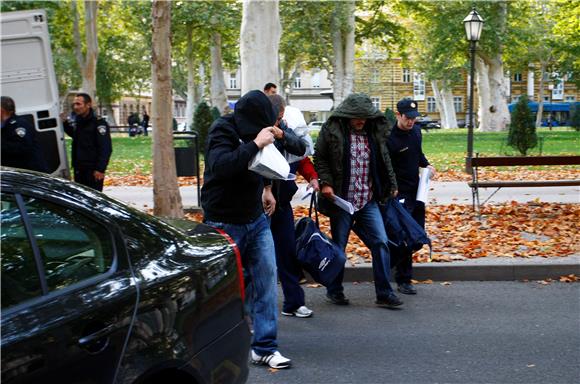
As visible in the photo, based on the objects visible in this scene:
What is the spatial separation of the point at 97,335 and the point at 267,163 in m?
2.20

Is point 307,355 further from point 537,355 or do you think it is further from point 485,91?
point 485,91

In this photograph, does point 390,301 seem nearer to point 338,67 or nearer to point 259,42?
point 259,42

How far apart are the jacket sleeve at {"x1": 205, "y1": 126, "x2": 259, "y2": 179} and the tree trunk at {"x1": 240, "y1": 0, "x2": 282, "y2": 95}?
7.47m

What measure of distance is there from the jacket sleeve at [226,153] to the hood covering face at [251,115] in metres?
0.08

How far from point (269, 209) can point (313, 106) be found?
9670cm

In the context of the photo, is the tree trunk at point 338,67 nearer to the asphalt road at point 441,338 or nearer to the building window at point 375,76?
the building window at point 375,76

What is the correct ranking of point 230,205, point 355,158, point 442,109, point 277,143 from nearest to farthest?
point 230,205, point 277,143, point 355,158, point 442,109

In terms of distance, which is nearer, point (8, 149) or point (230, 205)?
point (230, 205)

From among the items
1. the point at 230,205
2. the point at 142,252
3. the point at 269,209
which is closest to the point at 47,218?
the point at 142,252

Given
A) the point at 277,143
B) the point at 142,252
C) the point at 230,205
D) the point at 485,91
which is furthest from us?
the point at 485,91

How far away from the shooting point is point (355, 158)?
704cm

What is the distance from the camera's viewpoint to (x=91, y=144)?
10.1 meters

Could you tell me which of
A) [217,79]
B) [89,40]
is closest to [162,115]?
[89,40]

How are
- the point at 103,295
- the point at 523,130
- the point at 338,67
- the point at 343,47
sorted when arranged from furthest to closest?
the point at 343,47, the point at 338,67, the point at 523,130, the point at 103,295
